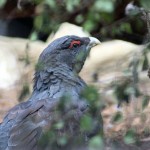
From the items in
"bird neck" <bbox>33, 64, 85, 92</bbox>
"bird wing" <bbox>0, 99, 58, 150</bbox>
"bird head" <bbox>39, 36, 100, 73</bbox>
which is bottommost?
"bird wing" <bbox>0, 99, 58, 150</bbox>

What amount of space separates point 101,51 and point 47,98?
497 cm

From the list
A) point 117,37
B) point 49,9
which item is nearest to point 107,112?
point 117,37

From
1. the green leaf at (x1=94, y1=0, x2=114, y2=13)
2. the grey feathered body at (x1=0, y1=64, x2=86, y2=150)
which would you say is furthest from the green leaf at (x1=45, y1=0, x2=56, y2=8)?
the grey feathered body at (x1=0, y1=64, x2=86, y2=150)

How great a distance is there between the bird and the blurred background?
0.21 metres

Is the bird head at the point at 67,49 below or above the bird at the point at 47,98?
above

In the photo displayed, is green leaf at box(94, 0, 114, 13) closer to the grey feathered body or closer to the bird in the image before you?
the bird

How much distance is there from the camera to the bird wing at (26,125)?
564cm

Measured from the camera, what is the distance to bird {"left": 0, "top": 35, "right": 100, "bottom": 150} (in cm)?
566

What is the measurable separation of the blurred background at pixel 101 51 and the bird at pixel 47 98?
0.67 feet

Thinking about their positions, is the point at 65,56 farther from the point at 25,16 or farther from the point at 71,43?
the point at 25,16

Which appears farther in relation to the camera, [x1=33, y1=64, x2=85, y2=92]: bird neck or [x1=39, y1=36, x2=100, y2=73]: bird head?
[x1=39, y1=36, x2=100, y2=73]: bird head

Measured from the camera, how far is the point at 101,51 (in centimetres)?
1112

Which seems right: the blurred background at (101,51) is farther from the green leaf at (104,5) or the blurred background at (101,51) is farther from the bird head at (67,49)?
the bird head at (67,49)

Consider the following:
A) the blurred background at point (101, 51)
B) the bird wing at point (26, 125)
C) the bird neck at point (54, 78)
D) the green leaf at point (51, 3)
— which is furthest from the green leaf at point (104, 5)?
the bird neck at point (54, 78)
